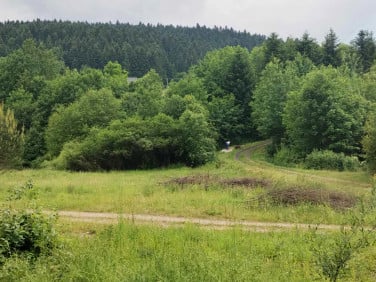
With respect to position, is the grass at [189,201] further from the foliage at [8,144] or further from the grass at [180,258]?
the foliage at [8,144]

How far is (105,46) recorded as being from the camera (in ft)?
458

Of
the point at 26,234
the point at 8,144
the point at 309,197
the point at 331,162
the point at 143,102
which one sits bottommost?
the point at 331,162

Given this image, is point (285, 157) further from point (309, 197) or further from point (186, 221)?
point (186, 221)

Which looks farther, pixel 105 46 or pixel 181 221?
pixel 105 46

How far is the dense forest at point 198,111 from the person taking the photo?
1743 inches

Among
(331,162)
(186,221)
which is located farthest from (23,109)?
(186,221)

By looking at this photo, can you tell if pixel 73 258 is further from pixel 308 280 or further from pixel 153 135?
pixel 153 135

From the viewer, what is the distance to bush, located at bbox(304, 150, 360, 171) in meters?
45.6

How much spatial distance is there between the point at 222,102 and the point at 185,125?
2859 cm

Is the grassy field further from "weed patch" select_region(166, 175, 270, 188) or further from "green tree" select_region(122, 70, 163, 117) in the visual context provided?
"green tree" select_region(122, 70, 163, 117)

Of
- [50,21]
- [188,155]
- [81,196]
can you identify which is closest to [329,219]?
[81,196]

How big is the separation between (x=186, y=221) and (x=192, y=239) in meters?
2.60

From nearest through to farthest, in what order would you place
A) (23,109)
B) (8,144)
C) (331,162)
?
(8,144)
(331,162)
(23,109)

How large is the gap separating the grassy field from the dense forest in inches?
703
